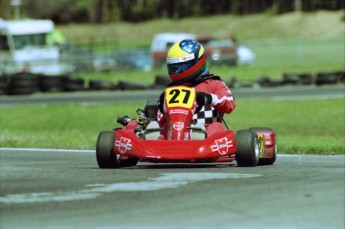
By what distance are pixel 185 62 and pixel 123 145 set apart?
1263mm

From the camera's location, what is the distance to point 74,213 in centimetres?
602

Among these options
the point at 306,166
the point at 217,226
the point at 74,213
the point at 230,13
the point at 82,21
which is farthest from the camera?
the point at 82,21

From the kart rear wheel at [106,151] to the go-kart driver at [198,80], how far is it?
0.62m

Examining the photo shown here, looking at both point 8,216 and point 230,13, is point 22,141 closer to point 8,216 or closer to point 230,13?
point 8,216

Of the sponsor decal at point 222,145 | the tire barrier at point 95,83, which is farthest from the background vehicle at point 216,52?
the sponsor decal at point 222,145

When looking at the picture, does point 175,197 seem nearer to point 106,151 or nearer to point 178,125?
point 178,125

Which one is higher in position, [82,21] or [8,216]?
[8,216]

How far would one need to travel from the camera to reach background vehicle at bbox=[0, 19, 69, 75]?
1527 inches

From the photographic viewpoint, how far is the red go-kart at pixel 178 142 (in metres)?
8.77

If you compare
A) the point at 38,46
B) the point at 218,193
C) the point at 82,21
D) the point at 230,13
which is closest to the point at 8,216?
Result: the point at 218,193

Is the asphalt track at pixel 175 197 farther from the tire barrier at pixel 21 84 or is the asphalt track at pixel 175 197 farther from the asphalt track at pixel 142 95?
the tire barrier at pixel 21 84

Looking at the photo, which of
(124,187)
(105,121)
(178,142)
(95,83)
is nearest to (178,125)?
(178,142)

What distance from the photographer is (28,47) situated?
3969 cm

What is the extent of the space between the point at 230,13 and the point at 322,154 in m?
75.4
